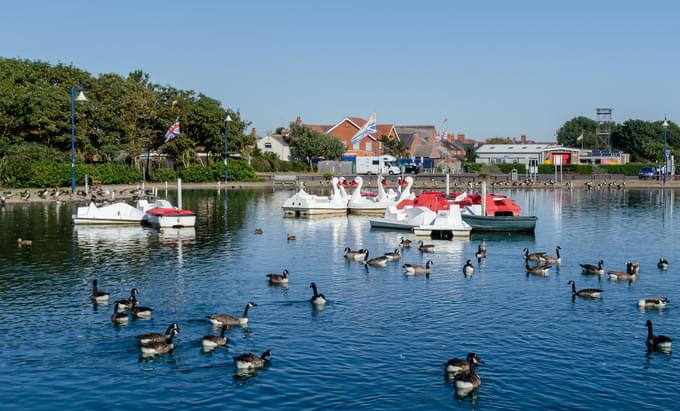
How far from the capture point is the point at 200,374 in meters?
22.4

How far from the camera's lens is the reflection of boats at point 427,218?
5228 centimetres

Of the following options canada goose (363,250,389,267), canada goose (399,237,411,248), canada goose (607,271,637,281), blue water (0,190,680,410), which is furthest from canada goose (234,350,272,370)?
canada goose (399,237,411,248)

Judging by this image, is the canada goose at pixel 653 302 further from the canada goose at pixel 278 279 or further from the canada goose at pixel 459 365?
the canada goose at pixel 278 279

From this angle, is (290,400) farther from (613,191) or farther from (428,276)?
(613,191)

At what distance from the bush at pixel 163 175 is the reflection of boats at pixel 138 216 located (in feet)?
171

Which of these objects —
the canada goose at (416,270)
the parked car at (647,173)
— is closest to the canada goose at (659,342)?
the canada goose at (416,270)

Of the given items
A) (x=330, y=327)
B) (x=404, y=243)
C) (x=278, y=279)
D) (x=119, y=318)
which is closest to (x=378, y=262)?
(x=278, y=279)

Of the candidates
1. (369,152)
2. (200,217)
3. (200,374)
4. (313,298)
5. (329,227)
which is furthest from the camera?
(369,152)

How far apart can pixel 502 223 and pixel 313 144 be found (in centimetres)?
9753

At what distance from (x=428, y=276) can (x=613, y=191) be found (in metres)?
75.3

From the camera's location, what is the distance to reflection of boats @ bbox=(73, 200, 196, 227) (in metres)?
56.1

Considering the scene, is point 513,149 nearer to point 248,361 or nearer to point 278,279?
point 278,279

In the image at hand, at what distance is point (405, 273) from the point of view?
38.2 meters

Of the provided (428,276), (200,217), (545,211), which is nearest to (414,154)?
(545,211)
